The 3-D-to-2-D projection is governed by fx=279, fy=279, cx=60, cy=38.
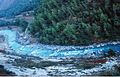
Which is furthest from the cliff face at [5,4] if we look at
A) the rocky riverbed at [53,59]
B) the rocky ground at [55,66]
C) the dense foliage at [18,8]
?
the rocky ground at [55,66]

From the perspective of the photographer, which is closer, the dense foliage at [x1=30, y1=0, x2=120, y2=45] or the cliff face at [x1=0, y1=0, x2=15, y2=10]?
the cliff face at [x1=0, y1=0, x2=15, y2=10]

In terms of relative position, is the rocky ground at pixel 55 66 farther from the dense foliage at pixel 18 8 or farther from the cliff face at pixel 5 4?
the cliff face at pixel 5 4

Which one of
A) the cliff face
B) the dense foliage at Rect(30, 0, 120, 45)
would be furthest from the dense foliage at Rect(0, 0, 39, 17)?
the dense foliage at Rect(30, 0, 120, 45)

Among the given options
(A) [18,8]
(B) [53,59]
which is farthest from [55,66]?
(A) [18,8]

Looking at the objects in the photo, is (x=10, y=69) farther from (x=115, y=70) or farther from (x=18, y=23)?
(x=115, y=70)

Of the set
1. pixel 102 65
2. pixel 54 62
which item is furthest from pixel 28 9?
pixel 102 65

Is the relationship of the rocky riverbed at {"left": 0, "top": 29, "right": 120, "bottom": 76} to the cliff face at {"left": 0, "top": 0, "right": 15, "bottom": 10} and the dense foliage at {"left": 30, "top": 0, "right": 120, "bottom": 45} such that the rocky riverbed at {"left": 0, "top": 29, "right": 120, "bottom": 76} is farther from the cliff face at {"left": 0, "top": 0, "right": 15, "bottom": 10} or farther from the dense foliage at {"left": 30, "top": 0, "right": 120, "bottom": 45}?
the cliff face at {"left": 0, "top": 0, "right": 15, "bottom": 10}
